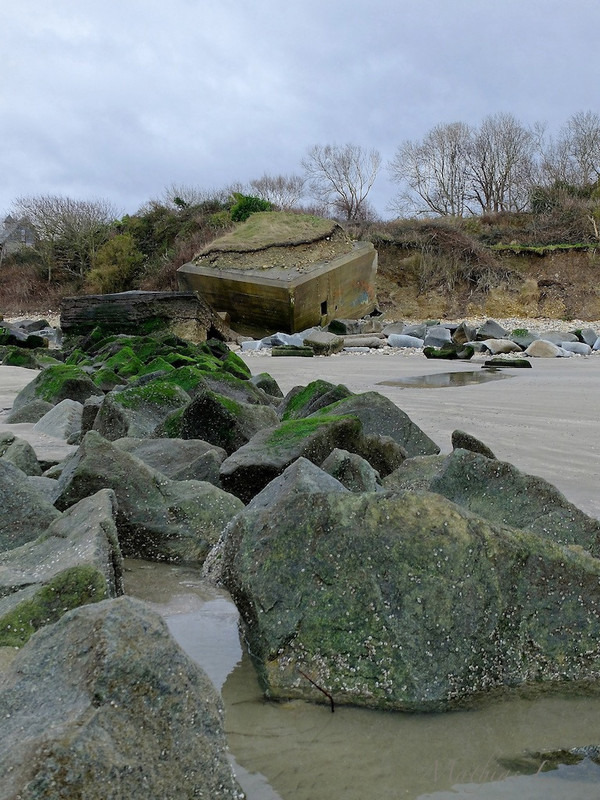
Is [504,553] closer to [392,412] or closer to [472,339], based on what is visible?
[392,412]

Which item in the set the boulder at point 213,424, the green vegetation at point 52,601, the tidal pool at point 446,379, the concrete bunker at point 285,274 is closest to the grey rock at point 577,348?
the tidal pool at point 446,379

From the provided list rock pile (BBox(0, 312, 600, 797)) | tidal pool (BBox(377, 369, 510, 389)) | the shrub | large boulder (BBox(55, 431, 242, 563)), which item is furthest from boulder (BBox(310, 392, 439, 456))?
the shrub

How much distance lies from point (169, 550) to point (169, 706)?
166 centimetres

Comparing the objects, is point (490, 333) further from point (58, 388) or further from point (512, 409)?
point (58, 388)

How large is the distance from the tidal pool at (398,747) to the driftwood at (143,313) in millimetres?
15944

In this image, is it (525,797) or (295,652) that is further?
(295,652)

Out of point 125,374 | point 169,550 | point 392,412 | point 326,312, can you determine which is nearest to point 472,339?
point 326,312

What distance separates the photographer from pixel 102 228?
37.4 m

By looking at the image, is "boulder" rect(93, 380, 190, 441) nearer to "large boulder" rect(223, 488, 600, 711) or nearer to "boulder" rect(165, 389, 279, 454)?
"boulder" rect(165, 389, 279, 454)

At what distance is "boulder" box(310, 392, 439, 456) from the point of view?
4.39 metres

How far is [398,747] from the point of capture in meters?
1.71

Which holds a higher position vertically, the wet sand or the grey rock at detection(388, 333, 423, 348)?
the grey rock at detection(388, 333, 423, 348)

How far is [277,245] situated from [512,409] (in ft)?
50.1

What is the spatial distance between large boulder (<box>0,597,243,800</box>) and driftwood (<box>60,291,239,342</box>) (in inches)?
640
